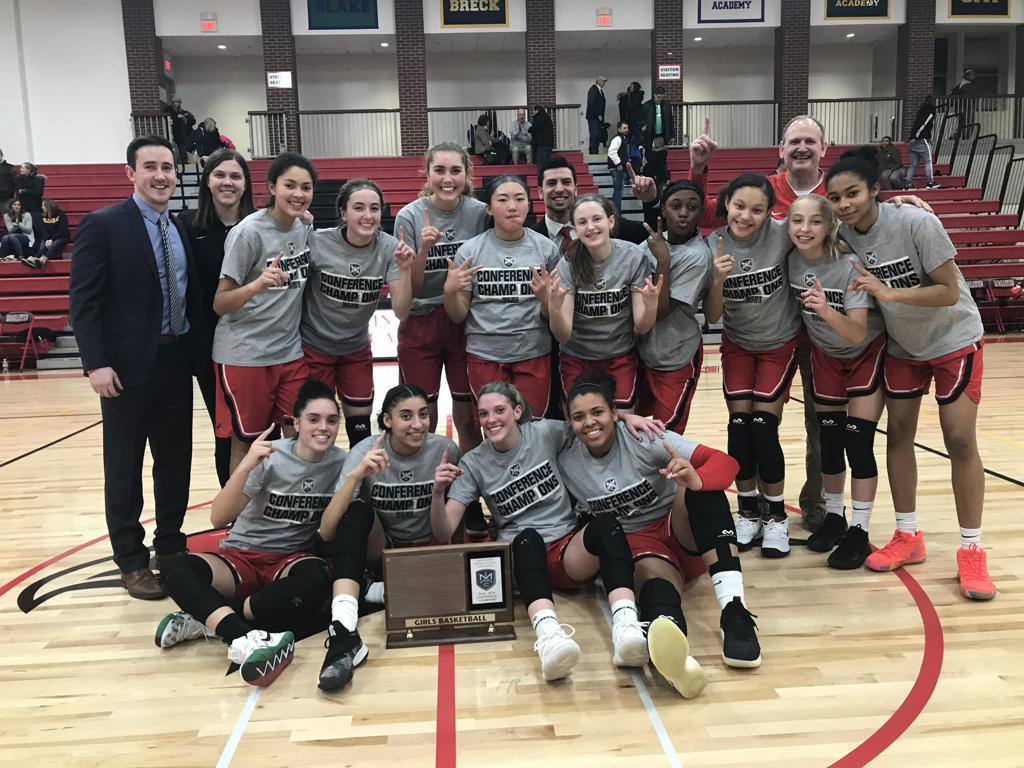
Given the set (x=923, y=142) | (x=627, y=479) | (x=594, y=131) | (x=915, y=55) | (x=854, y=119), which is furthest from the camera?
(x=854, y=119)

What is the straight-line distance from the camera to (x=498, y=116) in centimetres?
1814

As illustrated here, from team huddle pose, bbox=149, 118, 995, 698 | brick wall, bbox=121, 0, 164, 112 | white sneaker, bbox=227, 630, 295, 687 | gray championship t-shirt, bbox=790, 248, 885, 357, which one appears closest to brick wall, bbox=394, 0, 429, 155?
brick wall, bbox=121, 0, 164, 112

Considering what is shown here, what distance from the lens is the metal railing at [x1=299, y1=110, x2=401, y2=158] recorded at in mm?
18172

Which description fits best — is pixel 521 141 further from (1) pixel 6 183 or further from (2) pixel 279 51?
(1) pixel 6 183

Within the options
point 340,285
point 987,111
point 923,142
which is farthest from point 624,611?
point 987,111

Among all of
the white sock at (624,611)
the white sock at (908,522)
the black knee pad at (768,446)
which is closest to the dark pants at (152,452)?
the white sock at (624,611)

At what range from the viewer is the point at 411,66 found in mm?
15984

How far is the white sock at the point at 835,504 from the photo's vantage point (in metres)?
3.79

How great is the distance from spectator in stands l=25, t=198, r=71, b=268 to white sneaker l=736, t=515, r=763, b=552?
12.0 m

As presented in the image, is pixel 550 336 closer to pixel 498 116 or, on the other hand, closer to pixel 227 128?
pixel 498 116

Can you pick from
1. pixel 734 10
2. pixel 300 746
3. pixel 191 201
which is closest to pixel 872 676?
pixel 300 746

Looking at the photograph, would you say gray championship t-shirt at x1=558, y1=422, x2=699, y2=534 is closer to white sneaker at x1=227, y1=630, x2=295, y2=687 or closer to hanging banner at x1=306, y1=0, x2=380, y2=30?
white sneaker at x1=227, y1=630, x2=295, y2=687

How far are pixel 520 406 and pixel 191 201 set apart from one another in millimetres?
13658

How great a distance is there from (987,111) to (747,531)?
18644 mm
